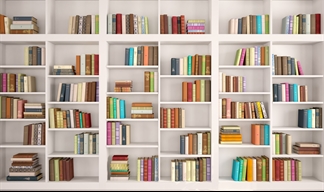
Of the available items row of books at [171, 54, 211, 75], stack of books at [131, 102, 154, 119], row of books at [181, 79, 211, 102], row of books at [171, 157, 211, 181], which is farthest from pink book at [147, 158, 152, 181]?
row of books at [171, 54, 211, 75]

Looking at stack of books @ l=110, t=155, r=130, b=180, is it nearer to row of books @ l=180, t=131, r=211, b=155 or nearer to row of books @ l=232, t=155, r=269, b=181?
row of books @ l=180, t=131, r=211, b=155

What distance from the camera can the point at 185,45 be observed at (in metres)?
5.10

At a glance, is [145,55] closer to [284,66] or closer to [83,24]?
[83,24]

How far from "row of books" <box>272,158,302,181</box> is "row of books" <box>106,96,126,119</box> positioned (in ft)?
6.75

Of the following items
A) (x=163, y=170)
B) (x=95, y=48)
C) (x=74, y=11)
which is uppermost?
(x=74, y=11)

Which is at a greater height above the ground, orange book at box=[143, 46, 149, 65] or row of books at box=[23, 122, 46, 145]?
orange book at box=[143, 46, 149, 65]

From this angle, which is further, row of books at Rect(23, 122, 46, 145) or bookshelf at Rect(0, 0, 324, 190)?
bookshelf at Rect(0, 0, 324, 190)

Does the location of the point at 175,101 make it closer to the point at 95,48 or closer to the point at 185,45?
the point at 185,45

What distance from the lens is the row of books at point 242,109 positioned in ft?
15.6

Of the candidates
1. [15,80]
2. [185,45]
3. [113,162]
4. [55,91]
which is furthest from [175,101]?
[15,80]

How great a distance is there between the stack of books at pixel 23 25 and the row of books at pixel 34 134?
1.22 metres

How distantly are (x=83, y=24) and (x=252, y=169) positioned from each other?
2882 millimetres

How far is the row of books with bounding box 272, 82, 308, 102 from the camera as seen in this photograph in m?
4.75

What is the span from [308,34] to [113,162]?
301cm
